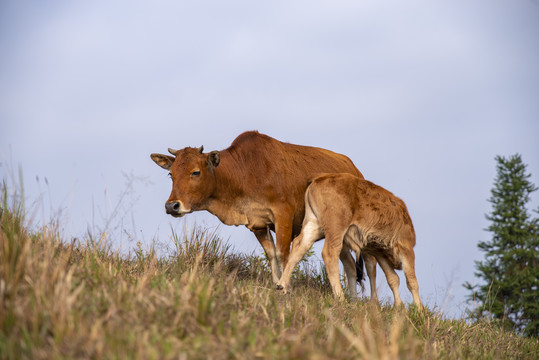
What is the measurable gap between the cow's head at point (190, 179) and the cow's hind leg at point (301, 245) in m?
1.91

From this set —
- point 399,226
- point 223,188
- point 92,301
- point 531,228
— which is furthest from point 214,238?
point 531,228

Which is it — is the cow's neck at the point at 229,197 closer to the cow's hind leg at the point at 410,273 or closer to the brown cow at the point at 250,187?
the brown cow at the point at 250,187

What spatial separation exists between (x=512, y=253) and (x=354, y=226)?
24.5 metres

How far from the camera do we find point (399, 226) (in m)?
9.28

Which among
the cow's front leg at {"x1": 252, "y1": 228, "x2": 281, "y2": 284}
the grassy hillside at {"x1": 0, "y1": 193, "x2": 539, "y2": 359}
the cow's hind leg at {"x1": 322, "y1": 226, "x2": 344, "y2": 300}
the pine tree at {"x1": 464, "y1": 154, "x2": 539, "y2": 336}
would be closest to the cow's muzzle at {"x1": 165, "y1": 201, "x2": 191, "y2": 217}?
the cow's front leg at {"x1": 252, "y1": 228, "x2": 281, "y2": 284}

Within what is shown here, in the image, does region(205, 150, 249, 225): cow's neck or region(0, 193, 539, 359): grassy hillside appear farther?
region(205, 150, 249, 225): cow's neck

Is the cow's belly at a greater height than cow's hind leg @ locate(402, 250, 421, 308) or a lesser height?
greater

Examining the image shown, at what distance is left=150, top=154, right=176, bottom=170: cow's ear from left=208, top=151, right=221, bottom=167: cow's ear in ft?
2.73

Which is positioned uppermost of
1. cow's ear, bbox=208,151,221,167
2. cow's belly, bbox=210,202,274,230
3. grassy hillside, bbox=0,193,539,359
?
cow's ear, bbox=208,151,221,167

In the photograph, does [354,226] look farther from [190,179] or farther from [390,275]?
[190,179]

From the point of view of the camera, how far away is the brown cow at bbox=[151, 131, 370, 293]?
9.88m

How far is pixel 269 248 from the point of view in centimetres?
1045

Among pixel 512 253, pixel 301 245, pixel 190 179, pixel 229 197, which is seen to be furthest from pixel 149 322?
pixel 512 253

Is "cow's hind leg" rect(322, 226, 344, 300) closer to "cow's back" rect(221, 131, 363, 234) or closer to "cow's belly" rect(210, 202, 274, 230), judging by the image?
"cow's back" rect(221, 131, 363, 234)
